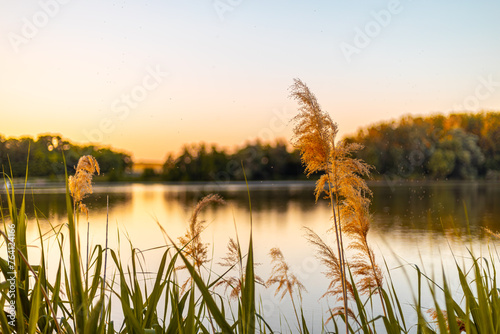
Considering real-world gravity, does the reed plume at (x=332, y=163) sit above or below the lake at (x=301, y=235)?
above

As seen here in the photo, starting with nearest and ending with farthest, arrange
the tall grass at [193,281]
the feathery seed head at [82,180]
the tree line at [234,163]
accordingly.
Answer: the tall grass at [193,281], the feathery seed head at [82,180], the tree line at [234,163]

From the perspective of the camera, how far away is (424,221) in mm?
23312

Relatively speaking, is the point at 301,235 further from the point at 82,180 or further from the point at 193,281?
the point at 193,281

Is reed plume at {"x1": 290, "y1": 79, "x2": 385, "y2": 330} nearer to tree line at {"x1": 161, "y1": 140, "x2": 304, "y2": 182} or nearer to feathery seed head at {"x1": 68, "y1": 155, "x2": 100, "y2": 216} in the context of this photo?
→ feathery seed head at {"x1": 68, "y1": 155, "x2": 100, "y2": 216}

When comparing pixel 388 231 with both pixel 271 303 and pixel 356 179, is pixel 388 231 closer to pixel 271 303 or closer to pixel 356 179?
pixel 271 303

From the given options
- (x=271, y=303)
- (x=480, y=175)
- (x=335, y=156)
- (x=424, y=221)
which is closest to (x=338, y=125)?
(x=335, y=156)

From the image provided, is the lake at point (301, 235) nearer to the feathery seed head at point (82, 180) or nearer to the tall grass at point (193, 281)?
the tall grass at point (193, 281)

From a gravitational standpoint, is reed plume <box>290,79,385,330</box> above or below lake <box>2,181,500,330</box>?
above

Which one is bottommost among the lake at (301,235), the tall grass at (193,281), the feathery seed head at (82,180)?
the lake at (301,235)

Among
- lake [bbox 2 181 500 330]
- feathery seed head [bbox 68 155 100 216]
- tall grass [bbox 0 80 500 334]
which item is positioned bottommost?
lake [bbox 2 181 500 330]

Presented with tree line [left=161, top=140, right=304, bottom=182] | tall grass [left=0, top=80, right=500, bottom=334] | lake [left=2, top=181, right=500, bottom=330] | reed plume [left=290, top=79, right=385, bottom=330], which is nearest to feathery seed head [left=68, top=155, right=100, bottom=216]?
tall grass [left=0, top=80, right=500, bottom=334]

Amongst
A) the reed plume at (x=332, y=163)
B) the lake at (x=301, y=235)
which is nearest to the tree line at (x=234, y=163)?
the lake at (x=301, y=235)

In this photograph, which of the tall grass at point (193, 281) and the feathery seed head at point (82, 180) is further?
the feathery seed head at point (82, 180)

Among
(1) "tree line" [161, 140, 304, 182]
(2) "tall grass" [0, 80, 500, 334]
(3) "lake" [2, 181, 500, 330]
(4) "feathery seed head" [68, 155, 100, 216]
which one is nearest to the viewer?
(2) "tall grass" [0, 80, 500, 334]
